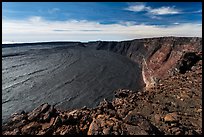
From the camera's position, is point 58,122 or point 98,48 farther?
point 98,48

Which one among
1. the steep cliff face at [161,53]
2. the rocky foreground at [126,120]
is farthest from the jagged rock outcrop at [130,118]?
the steep cliff face at [161,53]

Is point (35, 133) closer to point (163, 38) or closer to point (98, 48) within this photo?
point (163, 38)

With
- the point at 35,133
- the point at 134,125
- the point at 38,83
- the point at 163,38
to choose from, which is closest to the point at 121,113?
the point at 134,125

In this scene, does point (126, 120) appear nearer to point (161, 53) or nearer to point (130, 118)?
point (130, 118)

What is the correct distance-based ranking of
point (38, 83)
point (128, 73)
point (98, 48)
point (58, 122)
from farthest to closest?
point (98, 48), point (128, 73), point (38, 83), point (58, 122)

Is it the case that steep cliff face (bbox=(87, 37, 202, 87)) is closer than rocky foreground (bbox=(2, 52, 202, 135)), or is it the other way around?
rocky foreground (bbox=(2, 52, 202, 135))

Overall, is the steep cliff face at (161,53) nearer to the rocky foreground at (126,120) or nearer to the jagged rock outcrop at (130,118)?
the jagged rock outcrop at (130,118)

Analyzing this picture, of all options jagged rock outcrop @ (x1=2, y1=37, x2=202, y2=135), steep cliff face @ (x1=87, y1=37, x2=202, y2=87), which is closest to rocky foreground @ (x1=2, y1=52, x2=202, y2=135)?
jagged rock outcrop @ (x1=2, y1=37, x2=202, y2=135)

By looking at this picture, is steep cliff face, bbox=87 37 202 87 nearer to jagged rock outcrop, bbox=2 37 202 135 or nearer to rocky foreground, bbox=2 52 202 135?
jagged rock outcrop, bbox=2 37 202 135

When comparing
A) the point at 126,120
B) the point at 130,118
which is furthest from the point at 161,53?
the point at 126,120
